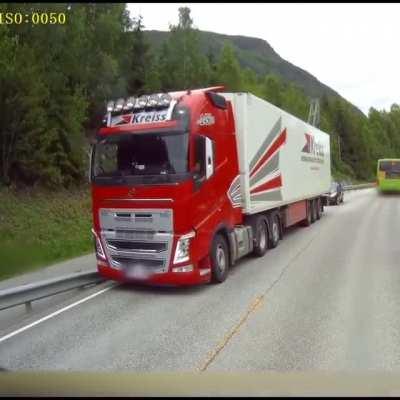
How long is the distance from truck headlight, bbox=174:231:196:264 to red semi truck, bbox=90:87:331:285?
2cm

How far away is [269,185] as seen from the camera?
12.4m

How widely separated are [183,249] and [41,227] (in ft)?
28.8

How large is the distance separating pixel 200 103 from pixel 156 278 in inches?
Answer: 128

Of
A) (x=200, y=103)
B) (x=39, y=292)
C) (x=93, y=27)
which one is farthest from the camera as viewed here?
(x=93, y=27)

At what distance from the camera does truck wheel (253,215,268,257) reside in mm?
11477

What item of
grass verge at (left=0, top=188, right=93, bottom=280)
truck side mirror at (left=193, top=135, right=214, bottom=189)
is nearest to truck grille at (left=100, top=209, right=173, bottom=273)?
truck side mirror at (left=193, top=135, right=214, bottom=189)

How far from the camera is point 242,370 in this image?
4.87 meters

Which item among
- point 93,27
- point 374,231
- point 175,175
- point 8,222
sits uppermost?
point 93,27

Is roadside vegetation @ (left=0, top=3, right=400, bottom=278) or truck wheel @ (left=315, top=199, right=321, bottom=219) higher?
roadside vegetation @ (left=0, top=3, right=400, bottom=278)

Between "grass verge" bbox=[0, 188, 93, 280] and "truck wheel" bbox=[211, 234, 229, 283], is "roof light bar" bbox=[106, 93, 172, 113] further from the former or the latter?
"grass verge" bbox=[0, 188, 93, 280]

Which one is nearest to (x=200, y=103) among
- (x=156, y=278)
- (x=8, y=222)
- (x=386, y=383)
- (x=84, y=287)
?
(x=156, y=278)

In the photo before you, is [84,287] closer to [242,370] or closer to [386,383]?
[242,370]

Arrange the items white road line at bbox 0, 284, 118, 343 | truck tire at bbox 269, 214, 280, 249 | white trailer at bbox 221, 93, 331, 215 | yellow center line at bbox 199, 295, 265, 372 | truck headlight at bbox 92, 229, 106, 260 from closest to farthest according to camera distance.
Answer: yellow center line at bbox 199, 295, 265, 372, white road line at bbox 0, 284, 118, 343, truck headlight at bbox 92, 229, 106, 260, white trailer at bbox 221, 93, 331, 215, truck tire at bbox 269, 214, 280, 249

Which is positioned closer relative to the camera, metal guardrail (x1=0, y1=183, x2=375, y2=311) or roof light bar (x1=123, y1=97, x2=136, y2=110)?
A: metal guardrail (x1=0, y1=183, x2=375, y2=311)
